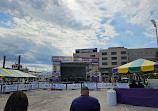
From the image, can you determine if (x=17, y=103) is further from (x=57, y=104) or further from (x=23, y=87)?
(x=23, y=87)

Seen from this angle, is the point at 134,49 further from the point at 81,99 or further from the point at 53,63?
the point at 81,99

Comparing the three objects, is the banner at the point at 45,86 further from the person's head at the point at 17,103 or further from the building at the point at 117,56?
the building at the point at 117,56

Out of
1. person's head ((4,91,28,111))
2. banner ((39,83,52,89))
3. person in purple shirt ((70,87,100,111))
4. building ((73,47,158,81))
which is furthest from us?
building ((73,47,158,81))

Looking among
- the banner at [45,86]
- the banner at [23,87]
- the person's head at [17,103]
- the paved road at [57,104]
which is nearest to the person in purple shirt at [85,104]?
the person's head at [17,103]

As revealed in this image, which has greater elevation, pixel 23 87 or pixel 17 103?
pixel 17 103

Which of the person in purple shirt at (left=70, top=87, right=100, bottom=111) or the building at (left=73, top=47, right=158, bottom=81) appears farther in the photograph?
the building at (left=73, top=47, right=158, bottom=81)

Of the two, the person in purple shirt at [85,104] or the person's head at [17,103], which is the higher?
the person's head at [17,103]

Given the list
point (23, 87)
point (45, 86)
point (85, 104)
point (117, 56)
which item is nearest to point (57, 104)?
point (85, 104)

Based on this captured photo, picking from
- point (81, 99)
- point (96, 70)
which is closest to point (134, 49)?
point (96, 70)

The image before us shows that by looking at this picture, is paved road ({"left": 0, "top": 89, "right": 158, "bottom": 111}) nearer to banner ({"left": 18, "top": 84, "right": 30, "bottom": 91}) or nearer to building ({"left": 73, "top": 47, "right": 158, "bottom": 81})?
banner ({"left": 18, "top": 84, "right": 30, "bottom": 91})

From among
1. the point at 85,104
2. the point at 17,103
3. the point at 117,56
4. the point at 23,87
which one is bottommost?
the point at 23,87

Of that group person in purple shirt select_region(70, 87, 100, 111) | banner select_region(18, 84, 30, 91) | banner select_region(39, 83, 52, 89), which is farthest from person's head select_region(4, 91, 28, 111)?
banner select_region(39, 83, 52, 89)

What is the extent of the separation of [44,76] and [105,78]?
2989 cm

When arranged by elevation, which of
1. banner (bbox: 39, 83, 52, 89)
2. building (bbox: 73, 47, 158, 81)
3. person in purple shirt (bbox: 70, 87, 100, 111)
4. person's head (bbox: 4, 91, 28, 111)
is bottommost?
banner (bbox: 39, 83, 52, 89)
